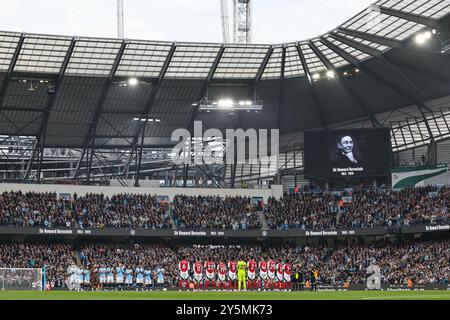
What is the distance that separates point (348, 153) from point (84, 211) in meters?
24.5

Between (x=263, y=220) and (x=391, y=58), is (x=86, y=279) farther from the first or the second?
(x=391, y=58)

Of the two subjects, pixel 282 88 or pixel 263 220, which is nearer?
pixel 282 88

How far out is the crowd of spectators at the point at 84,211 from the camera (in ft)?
206

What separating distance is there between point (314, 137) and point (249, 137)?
742 cm

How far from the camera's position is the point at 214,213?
69812 mm

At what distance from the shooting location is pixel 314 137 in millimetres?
70812

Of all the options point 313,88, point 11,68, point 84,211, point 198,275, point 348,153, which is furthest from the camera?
point 313,88

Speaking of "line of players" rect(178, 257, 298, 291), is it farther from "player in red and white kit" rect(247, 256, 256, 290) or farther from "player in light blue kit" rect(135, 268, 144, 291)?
"player in light blue kit" rect(135, 268, 144, 291)

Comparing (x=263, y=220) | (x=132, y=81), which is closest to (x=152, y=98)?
(x=132, y=81)

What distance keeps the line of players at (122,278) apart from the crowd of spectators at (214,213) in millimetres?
9073

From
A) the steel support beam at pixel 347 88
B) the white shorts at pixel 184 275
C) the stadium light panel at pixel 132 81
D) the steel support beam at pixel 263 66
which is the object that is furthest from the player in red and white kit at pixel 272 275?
the stadium light panel at pixel 132 81

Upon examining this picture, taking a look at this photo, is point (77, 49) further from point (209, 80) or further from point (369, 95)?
point (369, 95)

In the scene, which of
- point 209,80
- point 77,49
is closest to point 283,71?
point 209,80

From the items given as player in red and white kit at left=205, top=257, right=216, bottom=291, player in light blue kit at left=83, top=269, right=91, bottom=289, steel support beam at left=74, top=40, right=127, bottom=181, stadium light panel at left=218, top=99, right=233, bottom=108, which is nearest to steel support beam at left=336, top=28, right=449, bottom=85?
stadium light panel at left=218, top=99, right=233, bottom=108
